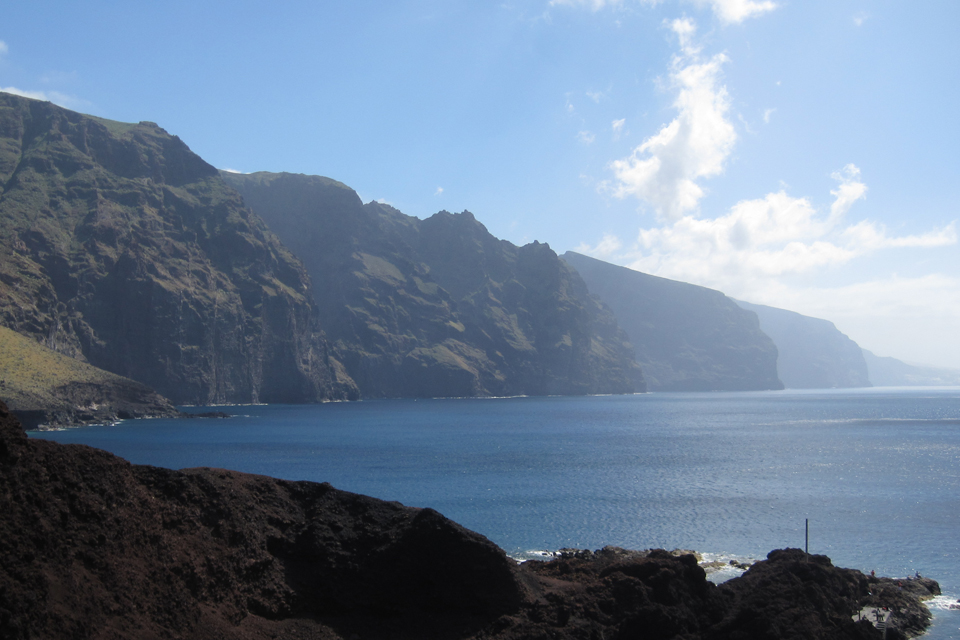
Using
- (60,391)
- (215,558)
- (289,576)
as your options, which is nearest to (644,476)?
(289,576)

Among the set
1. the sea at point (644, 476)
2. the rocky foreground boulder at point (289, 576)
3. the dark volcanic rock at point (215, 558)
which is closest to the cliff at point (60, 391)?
the sea at point (644, 476)

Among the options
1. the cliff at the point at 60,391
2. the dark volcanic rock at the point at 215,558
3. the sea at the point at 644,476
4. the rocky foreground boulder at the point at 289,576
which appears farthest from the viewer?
the cliff at the point at 60,391

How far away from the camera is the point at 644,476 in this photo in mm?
71500

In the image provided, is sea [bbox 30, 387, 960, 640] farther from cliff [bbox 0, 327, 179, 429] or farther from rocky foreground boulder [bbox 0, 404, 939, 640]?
rocky foreground boulder [bbox 0, 404, 939, 640]

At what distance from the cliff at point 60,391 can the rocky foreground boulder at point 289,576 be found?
10349 centimetres

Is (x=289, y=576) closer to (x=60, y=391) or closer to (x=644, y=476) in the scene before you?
(x=644, y=476)

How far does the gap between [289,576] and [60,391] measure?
12426 centimetres

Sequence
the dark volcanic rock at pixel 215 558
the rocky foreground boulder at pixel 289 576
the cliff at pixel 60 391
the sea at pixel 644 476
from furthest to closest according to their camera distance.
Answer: the cliff at pixel 60 391 → the sea at pixel 644 476 → the rocky foreground boulder at pixel 289 576 → the dark volcanic rock at pixel 215 558

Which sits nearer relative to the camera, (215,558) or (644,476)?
(215,558)

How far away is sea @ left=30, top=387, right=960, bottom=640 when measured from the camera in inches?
1679

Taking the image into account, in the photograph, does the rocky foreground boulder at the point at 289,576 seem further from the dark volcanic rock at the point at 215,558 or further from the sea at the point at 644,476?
the sea at the point at 644,476

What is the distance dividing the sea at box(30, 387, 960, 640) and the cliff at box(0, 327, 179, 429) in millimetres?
5886

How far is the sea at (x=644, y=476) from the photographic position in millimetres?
42656

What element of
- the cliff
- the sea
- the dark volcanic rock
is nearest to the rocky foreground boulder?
the dark volcanic rock
